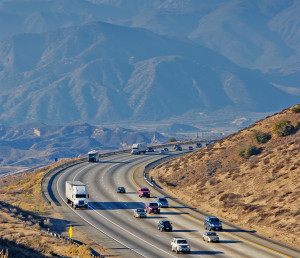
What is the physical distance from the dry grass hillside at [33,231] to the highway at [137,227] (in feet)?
6.52

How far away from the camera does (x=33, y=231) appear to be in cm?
5991

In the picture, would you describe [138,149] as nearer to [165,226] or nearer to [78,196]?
[78,196]

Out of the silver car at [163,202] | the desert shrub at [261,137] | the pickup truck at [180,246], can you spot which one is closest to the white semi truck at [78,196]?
the silver car at [163,202]

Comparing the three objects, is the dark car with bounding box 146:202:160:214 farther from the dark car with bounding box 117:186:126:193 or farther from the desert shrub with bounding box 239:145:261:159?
the desert shrub with bounding box 239:145:261:159

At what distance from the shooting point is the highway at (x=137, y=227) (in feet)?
197

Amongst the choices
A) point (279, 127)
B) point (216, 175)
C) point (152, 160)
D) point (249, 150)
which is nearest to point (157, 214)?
point (216, 175)

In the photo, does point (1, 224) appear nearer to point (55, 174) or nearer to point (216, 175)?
point (216, 175)

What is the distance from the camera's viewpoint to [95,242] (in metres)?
62.4

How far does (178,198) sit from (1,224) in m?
37.0

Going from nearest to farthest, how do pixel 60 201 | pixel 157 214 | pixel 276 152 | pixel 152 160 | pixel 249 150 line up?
1. pixel 157 214
2. pixel 60 201
3. pixel 276 152
4. pixel 249 150
5. pixel 152 160

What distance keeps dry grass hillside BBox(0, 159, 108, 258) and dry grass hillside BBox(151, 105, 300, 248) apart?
20.0 metres

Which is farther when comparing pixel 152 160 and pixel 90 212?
pixel 152 160

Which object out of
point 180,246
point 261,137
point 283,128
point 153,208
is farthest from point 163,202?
point 283,128

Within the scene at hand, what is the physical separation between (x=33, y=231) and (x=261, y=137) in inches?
2263
